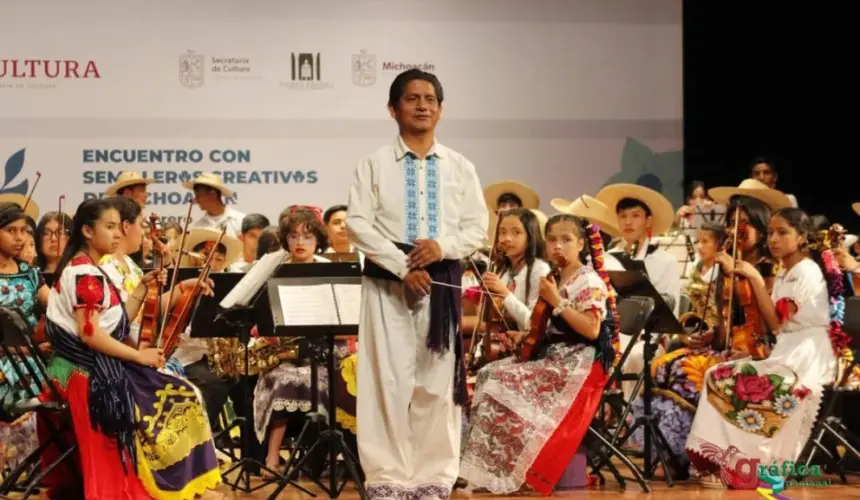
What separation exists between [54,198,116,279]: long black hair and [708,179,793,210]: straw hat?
3.81m

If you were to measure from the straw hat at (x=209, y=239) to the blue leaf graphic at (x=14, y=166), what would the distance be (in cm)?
244

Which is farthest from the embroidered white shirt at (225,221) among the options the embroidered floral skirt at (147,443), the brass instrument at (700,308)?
the embroidered floral skirt at (147,443)

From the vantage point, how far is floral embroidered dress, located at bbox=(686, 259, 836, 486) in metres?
6.26

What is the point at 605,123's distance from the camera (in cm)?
1091

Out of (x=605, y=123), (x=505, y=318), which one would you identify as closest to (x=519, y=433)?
(x=505, y=318)

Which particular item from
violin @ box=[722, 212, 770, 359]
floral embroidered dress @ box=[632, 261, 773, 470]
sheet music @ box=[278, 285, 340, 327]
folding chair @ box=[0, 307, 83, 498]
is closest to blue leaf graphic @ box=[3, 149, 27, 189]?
folding chair @ box=[0, 307, 83, 498]

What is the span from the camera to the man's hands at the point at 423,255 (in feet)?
16.5

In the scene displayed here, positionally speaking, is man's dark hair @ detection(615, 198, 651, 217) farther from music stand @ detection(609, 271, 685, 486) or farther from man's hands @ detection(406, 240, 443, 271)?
man's hands @ detection(406, 240, 443, 271)

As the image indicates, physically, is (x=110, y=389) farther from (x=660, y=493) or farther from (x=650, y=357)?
(x=650, y=357)

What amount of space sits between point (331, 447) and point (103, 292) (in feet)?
4.01

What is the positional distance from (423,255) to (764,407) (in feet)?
7.12

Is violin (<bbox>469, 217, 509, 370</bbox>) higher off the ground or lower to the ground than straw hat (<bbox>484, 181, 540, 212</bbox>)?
lower

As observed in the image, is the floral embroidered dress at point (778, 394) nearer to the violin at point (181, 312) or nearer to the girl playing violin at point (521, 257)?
the girl playing violin at point (521, 257)

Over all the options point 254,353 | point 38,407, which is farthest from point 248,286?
point 38,407
